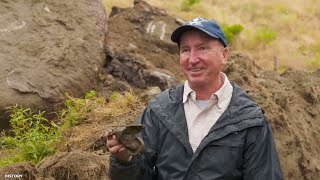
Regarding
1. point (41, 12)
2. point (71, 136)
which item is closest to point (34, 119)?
point (71, 136)

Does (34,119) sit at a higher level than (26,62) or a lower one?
lower

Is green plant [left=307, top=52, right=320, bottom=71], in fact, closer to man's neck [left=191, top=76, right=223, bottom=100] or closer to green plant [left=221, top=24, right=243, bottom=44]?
green plant [left=221, top=24, right=243, bottom=44]

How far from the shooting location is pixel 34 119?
561 cm

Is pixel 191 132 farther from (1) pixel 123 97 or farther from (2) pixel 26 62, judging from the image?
(2) pixel 26 62

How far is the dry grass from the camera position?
34.4ft

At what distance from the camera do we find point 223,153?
248 centimetres

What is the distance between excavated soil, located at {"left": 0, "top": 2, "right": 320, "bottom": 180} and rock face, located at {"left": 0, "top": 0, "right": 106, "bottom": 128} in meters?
0.44

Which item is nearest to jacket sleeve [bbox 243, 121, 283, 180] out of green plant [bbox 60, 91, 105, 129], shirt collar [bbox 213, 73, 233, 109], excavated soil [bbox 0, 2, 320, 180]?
shirt collar [bbox 213, 73, 233, 109]

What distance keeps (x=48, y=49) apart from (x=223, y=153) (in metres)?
4.25

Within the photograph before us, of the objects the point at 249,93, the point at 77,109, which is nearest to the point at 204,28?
the point at 249,93

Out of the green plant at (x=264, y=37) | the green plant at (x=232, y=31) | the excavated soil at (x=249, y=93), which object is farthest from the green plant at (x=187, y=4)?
the excavated soil at (x=249, y=93)

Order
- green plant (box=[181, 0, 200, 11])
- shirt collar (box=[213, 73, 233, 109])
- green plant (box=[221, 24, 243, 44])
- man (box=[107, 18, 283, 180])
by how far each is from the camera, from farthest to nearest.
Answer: green plant (box=[181, 0, 200, 11])
green plant (box=[221, 24, 243, 44])
shirt collar (box=[213, 73, 233, 109])
man (box=[107, 18, 283, 180])

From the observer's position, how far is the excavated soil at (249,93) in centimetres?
390

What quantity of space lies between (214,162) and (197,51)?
1.81 feet
